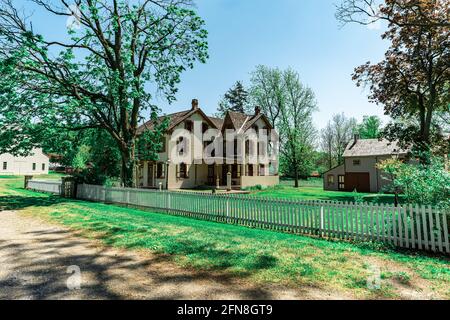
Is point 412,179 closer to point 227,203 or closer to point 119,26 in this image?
point 227,203

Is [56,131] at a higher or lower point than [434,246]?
higher

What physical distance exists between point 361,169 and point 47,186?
38.4 metres

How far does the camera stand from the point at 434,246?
6934 mm

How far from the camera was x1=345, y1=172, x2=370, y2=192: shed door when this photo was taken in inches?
1458

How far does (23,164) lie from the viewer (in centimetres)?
6059

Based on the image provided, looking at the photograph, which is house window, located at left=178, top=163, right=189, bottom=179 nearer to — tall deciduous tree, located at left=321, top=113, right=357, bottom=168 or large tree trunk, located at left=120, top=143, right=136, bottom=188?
large tree trunk, located at left=120, top=143, right=136, bottom=188

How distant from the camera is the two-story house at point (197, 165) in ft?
102

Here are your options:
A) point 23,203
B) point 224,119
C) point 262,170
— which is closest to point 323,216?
point 23,203

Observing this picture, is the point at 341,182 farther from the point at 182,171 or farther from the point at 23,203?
the point at 23,203

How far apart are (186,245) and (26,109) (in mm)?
15414

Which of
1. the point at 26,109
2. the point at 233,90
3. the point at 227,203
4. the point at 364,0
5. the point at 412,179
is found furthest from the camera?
the point at 233,90

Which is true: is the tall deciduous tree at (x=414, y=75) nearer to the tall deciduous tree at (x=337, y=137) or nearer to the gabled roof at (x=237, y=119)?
the gabled roof at (x=237, y=119)
